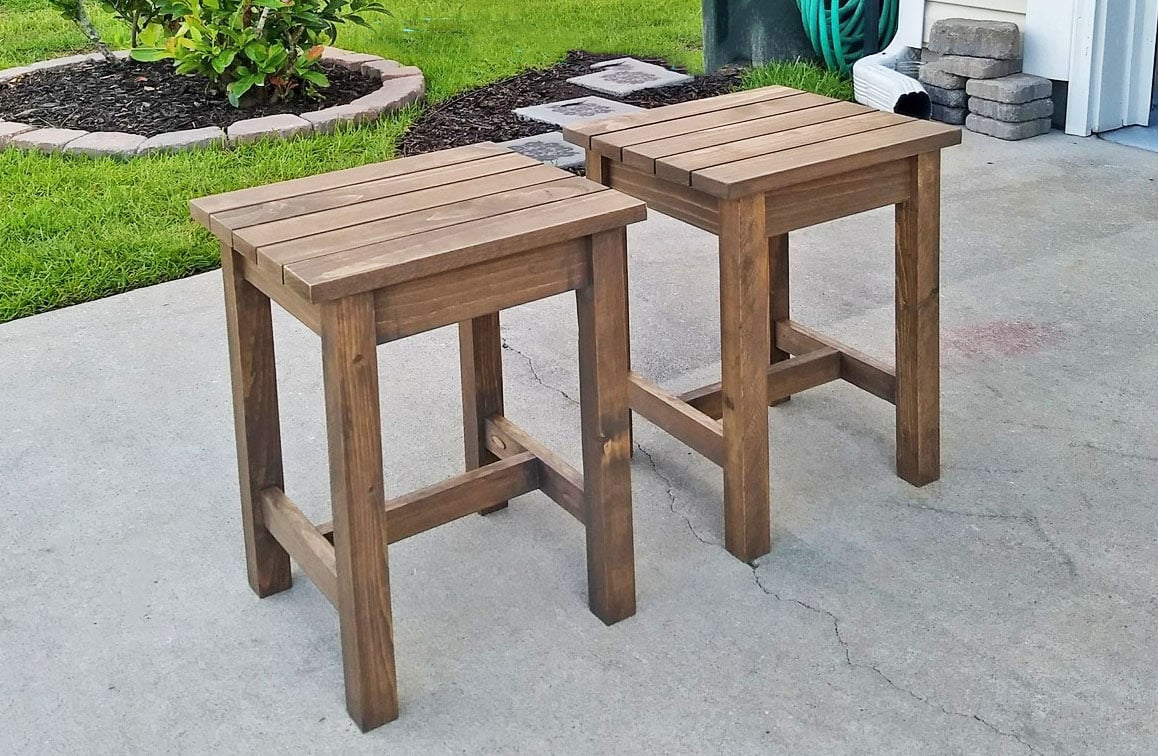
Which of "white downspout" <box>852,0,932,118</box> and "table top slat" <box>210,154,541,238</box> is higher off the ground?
"table top slat" <box>210,154,541,238</box>

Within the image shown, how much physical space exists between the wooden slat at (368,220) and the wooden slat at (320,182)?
9 centimetres

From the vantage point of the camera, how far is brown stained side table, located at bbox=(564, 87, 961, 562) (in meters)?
2.26

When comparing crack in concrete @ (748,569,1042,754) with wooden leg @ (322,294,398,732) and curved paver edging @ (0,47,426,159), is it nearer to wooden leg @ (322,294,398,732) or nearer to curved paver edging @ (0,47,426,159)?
wooden leg @ (322,294,398,732)

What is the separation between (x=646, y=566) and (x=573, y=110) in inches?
130

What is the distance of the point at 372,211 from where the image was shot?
209 centimetres

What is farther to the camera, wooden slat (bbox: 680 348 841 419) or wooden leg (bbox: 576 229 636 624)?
wooden slat (bbox: 680 348 841 419)

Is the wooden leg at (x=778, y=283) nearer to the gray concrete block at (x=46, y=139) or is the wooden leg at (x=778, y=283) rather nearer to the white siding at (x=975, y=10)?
the white siding at (x=975, y=10)

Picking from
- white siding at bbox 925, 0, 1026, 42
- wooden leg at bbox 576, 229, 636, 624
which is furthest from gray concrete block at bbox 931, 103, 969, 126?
wooden leg at bbox 576, 229, 636, 624

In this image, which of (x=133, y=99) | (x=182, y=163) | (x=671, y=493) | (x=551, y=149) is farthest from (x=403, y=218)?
(x=133, y=99)

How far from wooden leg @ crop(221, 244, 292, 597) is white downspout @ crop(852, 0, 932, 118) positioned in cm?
340

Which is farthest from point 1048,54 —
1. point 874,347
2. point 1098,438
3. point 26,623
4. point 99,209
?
point 26,623

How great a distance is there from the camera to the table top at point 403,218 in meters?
1.85

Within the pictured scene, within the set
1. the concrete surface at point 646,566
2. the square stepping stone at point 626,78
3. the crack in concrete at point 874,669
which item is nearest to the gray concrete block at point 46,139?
the concrete surface at point 646,566

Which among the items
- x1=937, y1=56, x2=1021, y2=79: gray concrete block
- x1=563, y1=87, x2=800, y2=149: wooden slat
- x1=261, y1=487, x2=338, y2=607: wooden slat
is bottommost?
x1=261, y1=487, x2=338, y2=607: wooden slat
